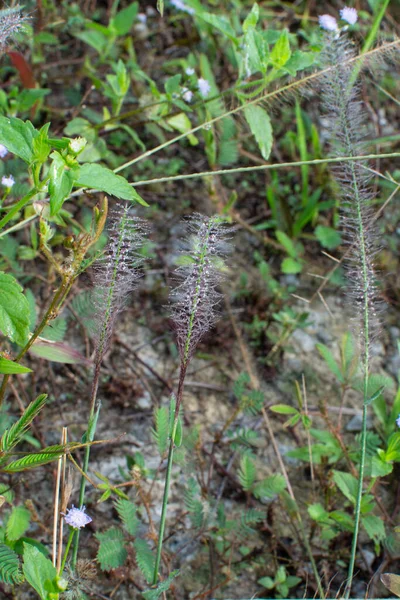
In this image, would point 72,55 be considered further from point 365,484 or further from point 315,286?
point 365,484

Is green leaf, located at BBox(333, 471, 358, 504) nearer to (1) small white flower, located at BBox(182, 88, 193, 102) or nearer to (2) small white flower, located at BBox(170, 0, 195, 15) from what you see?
(1) small white flower, located at BBox(182, 88, 193, 102)

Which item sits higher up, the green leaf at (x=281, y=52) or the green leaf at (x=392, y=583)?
the green leaf at (x=281, y=52)

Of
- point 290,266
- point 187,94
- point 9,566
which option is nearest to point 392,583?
point 9,566

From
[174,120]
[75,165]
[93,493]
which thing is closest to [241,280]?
[174,120]

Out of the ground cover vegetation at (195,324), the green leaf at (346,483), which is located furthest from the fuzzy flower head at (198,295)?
the green leaf at (346,483)

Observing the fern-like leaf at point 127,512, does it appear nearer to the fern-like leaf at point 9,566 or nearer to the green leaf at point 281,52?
the fern-like leaf at point 9,566

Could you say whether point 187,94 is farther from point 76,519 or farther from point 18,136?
point 76,519
